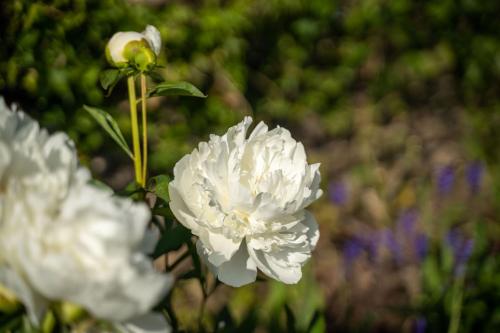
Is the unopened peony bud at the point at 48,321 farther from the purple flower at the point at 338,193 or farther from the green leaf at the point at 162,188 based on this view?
the purple flower at the point at 338,193

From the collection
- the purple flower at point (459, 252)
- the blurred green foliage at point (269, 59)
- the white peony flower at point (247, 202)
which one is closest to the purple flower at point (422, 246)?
the purple flower at point (459, 252)

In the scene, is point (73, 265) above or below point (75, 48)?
above

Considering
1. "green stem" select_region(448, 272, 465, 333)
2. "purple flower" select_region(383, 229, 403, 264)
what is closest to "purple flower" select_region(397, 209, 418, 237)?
"purple flower" select_region(383, 229, 403, 264)

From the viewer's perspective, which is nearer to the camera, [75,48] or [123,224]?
[123,224]

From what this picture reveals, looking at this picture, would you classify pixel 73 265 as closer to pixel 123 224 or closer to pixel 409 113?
pixel 123 224

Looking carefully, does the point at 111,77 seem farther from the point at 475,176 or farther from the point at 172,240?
the point at 475,176

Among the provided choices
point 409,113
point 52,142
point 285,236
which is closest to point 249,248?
point 285,236

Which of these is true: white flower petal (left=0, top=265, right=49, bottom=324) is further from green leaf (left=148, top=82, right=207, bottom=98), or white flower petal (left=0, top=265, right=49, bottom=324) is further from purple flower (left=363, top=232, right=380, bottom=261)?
purple flower (left=363, top=232, right=380, bottom=261)
